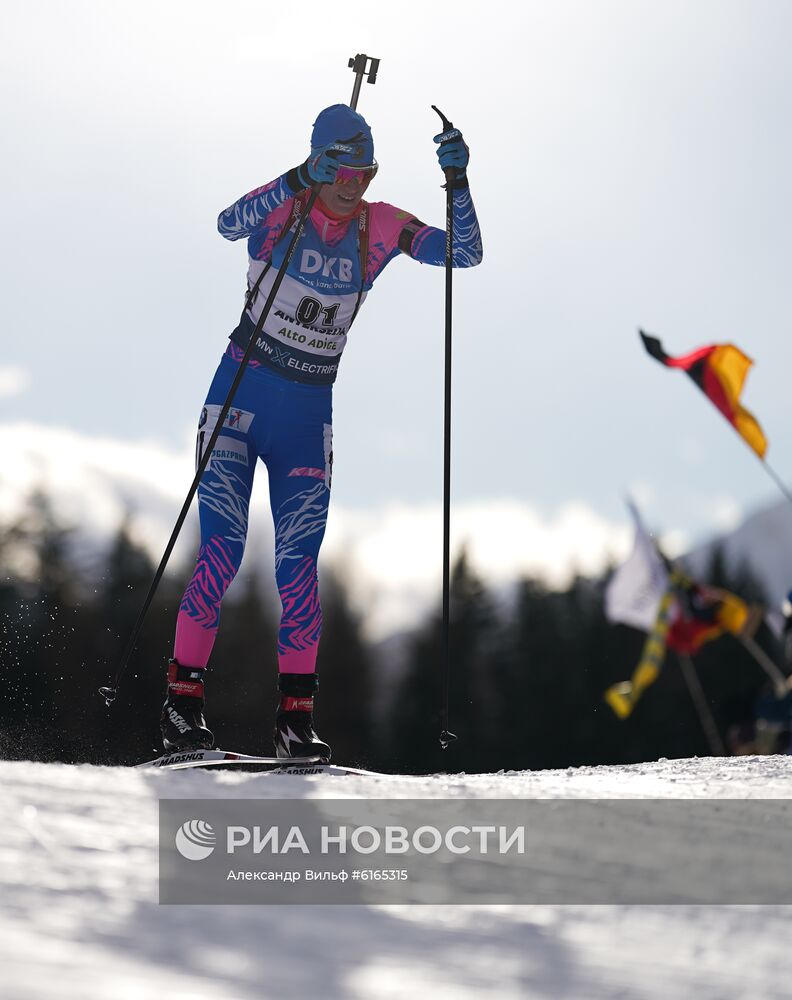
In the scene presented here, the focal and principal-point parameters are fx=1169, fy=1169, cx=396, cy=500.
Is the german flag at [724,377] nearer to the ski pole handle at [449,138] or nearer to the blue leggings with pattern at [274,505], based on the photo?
the ski pole handle at [449,138]

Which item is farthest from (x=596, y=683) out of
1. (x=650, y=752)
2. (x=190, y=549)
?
(x=190, y=549)

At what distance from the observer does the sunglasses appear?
4691mm

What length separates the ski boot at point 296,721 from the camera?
181 inches

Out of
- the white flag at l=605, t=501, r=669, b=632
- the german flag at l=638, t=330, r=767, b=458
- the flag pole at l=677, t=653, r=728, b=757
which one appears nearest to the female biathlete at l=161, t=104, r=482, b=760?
the german flag at l=638, t=330, r=767, b=458

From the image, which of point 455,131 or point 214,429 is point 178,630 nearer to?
point 214,429

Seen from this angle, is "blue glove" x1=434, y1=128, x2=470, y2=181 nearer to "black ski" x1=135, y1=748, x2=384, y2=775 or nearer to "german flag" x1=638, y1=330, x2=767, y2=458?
"german flag" x1=638, y1=330, x2=767, y2=458

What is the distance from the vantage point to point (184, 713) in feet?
15.2

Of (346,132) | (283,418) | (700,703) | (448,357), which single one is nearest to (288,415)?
(283,418)

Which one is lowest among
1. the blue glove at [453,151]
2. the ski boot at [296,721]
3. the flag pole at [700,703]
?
the flag pole at [700,703]

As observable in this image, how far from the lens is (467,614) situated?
37938 mm

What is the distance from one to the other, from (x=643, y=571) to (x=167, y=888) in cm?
1460

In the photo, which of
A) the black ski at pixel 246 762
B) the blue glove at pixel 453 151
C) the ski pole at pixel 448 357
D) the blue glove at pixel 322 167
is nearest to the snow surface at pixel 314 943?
the black ski at pixel 246 762

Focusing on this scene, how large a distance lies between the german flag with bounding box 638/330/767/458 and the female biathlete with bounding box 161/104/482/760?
236 centimetres

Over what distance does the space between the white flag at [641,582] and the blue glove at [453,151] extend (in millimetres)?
11149
